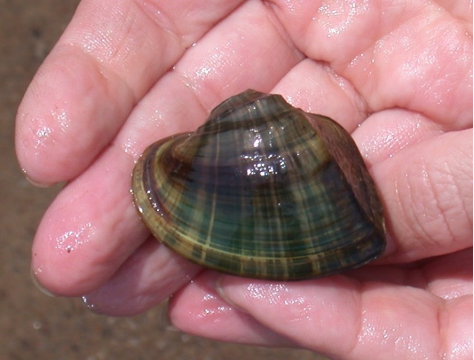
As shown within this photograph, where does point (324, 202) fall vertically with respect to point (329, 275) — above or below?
above

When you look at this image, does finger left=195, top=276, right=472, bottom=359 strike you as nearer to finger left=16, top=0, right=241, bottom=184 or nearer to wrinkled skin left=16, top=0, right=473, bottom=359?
wrinkled skin left=16, top=0, right=473, bottom=359

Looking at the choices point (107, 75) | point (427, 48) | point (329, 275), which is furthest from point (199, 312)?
point (427, 48)

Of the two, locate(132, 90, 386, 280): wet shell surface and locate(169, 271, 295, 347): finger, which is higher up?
locate(132, 90, 386, 280): wet shell surface

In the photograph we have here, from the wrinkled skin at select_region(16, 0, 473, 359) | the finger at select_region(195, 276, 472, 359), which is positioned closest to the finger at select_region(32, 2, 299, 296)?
the wrinkled skin at select_region(16, 0, 473, 359)

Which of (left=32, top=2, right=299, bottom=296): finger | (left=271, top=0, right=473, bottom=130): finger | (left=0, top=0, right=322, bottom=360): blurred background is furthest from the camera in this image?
(left=0, top=0, right=322, bottom=360): blurred background

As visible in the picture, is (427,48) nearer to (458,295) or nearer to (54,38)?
(458,295)

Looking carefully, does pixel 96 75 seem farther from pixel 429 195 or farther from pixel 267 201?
pixel 429 195
